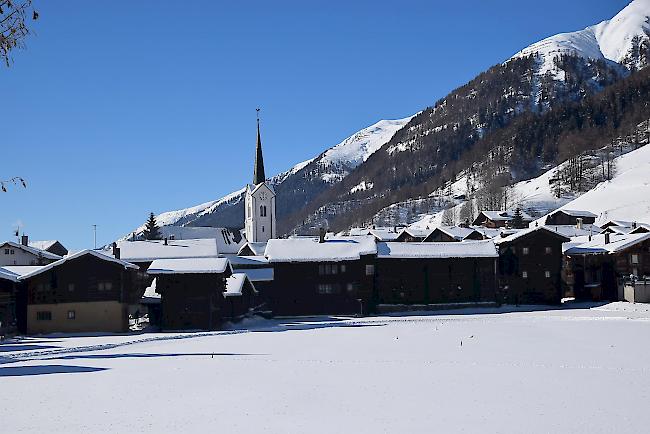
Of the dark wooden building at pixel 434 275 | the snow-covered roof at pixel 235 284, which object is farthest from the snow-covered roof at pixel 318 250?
the snow-covered roof at pixel 235 284

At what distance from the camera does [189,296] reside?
47.8 meters

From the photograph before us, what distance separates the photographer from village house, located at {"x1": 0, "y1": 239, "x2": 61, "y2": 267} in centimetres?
6494

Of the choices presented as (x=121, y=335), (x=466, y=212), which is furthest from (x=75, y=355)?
(x=466, y=212)

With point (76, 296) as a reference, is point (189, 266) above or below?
above

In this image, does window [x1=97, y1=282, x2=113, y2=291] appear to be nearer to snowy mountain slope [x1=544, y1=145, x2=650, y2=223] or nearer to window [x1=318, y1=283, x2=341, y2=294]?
window [x1=318, y1=283, x2=341, y2=294]

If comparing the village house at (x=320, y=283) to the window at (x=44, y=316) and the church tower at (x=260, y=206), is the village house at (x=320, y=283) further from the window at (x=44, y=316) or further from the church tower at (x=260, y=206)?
the church tower at (x=260, y=206)

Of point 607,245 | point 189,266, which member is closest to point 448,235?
point 607,245

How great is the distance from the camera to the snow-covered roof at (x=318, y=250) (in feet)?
190

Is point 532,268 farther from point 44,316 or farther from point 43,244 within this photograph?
point 43,244

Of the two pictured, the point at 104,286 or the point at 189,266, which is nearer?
the point at 104,286

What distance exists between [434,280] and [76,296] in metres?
29.0

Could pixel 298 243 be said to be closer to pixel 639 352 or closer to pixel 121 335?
pixel 121 335

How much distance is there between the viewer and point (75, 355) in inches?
1141

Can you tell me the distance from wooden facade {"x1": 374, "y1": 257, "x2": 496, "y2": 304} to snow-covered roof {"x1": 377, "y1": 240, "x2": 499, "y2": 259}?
0.42 m
